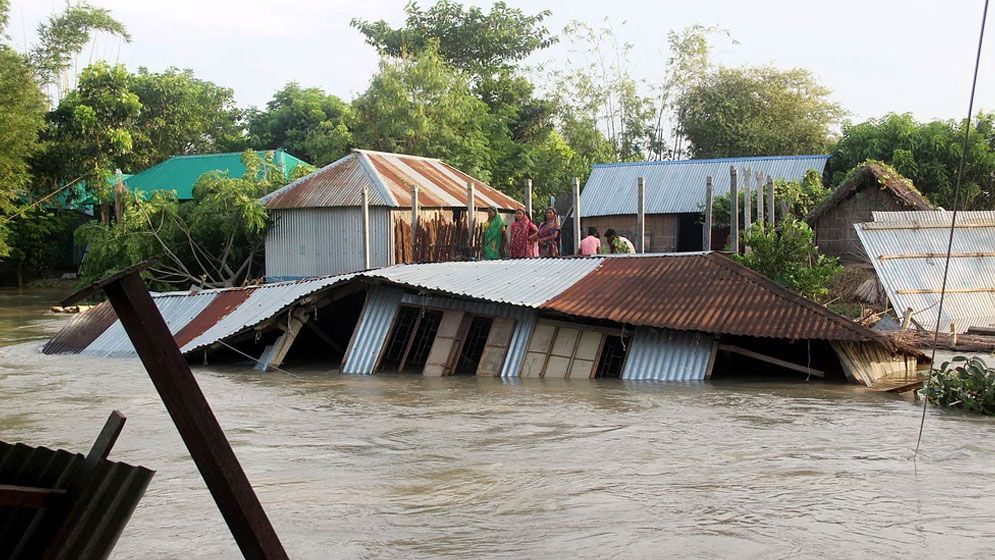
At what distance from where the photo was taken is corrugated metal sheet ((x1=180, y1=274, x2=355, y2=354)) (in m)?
14.3

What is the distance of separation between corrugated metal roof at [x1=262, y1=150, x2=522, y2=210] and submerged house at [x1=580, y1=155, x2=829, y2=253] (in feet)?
18.8

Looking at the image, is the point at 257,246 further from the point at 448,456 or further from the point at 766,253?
the point at 448,456

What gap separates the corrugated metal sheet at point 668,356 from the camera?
1275 cm

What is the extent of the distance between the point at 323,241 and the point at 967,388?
50.9ft

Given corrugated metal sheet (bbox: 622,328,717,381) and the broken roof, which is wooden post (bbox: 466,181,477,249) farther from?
the broken roof

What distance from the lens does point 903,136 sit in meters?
25.8

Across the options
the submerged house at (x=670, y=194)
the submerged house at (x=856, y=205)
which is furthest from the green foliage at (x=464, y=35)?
the submerged house at (x=856, y=205)

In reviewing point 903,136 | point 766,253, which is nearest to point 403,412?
point 766,253

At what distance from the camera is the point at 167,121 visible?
3622cm

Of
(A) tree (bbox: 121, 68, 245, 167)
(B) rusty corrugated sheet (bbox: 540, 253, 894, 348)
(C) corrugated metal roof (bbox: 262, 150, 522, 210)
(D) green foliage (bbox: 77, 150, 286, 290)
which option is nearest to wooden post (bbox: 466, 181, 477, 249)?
(C) corrugated metal roof (bbox: 262, 150, 522, 210)

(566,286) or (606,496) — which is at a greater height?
(566,286)

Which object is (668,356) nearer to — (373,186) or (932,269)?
(932,269)

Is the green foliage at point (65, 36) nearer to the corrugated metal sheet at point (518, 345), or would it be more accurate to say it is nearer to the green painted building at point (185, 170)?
the green painted building at point (185, 170)

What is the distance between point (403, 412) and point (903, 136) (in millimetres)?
19032
